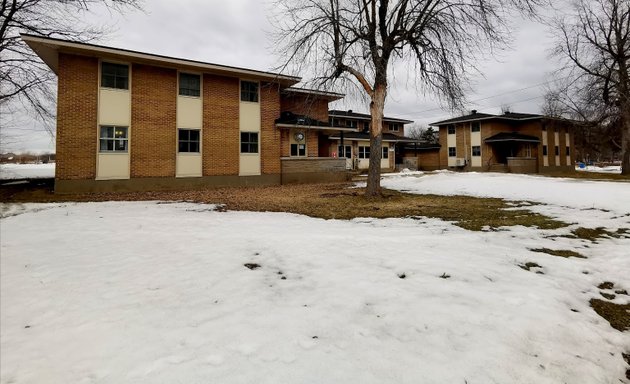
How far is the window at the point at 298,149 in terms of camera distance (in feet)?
70.0

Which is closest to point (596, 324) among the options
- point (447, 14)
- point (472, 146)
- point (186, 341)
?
point (186, 341)

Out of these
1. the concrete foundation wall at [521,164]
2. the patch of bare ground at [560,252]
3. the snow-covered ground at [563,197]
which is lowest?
the patch of bare ground at [560,252]

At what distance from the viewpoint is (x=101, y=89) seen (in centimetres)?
1473

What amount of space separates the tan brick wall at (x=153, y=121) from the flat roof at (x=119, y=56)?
0.65 meters

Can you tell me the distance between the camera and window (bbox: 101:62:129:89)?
1487 centimetres

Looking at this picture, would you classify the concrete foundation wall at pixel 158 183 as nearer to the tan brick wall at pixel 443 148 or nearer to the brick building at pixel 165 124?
the brick building at pixel 165 124

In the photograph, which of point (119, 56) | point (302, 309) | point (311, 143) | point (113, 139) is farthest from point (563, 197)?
point (119, 56)

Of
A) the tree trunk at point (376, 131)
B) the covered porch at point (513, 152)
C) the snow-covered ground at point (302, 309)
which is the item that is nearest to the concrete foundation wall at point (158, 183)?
the tree trunk at point (376, 131)

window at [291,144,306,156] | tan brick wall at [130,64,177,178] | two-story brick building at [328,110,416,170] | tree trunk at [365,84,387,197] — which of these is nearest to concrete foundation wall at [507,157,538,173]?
two-story brick building at [328,110,416,170]

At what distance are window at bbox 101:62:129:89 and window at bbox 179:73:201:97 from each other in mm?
2483

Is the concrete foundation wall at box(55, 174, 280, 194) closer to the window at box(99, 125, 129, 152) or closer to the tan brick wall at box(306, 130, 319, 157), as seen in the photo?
the window at box(99, 125, 129, 152)

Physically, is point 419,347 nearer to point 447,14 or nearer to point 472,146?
point 447,14

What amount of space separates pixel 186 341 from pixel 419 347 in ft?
5.72

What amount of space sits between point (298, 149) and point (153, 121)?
9.02m
